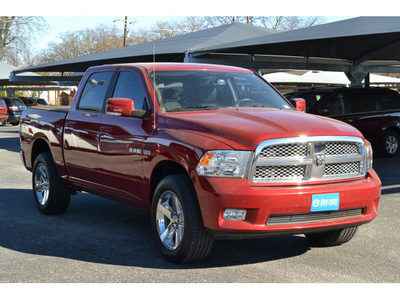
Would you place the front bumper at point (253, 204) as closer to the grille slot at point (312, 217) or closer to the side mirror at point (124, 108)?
the grille slot at point (312, 217)

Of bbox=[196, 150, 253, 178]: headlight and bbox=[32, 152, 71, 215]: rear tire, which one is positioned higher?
bbox=[196, 150, 253, 178]: headlight

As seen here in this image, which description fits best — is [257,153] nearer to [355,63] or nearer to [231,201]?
[231,201]

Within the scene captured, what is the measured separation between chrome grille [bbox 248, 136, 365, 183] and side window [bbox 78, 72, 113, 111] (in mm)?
2643

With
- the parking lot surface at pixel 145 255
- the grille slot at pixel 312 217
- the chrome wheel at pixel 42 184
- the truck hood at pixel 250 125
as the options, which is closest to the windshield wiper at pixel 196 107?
the truck hood at pixel 250 125

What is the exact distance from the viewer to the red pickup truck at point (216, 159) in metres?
5.39

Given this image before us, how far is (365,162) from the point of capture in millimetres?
5938

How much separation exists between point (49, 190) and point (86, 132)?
49.4 inches

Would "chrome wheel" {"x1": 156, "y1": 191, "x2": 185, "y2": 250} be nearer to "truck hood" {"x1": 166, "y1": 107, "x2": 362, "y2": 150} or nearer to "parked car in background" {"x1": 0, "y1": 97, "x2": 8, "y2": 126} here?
"truck hood" {"x1": 166, "y1": 107, "x2": 362, "y2": 150}

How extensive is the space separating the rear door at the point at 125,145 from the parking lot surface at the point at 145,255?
602mm

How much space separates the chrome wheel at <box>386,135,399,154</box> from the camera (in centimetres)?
1631

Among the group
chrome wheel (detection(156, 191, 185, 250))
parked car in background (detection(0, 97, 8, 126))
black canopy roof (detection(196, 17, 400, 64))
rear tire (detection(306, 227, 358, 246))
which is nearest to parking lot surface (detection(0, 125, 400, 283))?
rear tire (detection(306, 227, 358, 246))

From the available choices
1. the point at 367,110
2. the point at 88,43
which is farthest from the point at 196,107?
the point at 88,43
